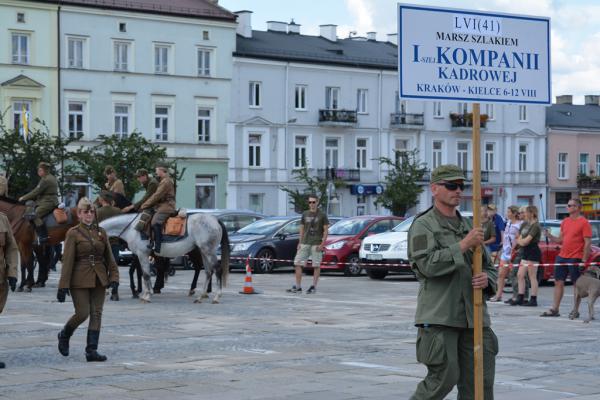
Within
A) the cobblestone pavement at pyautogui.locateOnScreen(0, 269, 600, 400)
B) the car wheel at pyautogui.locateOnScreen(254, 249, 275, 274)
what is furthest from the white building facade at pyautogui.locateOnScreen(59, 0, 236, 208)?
the cobblestone pavement at pyautogui.locateOnScreen(0, 269, 600, 400)

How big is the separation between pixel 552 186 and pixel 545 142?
3.15 m

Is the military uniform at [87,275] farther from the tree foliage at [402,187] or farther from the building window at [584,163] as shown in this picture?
the building window at [584,163]

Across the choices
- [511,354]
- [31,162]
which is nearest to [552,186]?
[31,162]

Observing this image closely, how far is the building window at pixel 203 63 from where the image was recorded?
6756 cm

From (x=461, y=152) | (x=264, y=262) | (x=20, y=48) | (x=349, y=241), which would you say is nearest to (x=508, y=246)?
(x=349, y=241)

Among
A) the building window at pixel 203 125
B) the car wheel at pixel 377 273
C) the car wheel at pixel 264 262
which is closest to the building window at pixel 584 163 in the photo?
the building window at pixel 203 125

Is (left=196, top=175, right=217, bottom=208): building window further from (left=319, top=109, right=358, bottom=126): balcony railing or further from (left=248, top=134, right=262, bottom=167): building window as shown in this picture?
(left=319, top=109, right=358, bottom=126): balcony railing

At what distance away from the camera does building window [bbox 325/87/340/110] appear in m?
72.4

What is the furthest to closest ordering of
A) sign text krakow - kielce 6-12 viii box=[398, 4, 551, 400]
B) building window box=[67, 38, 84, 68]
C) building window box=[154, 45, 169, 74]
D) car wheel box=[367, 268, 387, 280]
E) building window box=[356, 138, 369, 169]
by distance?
building window box=[356, 138, 369, 169], building window box=[154, 45, 169, 74], building window box=[67, 38, 84, 68], car wheel box=[367, 268, 387, 280], sign text krakow - kielce 6-12 viii box=[398, 4, 551, 400]

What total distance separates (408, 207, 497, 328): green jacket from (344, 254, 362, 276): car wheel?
23.8 m

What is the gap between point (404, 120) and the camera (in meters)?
75.6

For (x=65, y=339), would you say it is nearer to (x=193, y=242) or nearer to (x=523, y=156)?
(x=193, y=242)

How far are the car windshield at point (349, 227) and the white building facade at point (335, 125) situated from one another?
1369 inches

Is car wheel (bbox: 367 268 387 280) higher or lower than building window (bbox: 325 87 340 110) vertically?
lower
